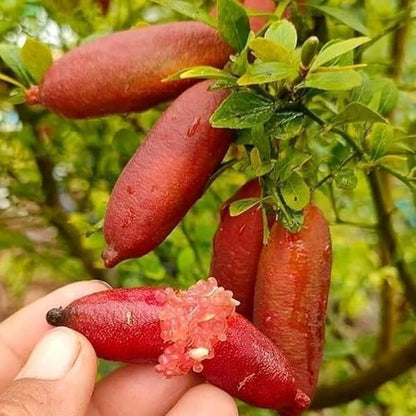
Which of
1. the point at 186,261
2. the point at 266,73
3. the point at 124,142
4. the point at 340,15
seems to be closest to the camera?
the point at 266,73

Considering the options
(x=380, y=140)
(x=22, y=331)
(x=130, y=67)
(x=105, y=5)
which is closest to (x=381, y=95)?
(x=380, y=140)

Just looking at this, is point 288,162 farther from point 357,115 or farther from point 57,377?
point 57,377

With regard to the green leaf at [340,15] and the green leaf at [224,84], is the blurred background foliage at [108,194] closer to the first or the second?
the green leaf at [340,15]

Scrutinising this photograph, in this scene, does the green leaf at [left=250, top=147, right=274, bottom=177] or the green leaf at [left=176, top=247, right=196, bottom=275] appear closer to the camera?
the green leaf at [left=250, top=147, right=274, bottom=177]

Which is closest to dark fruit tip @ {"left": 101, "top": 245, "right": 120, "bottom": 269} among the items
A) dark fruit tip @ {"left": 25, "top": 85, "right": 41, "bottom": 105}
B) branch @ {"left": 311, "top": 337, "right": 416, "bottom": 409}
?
dark fruit tip @ {"left": 25, "top": 85, "right": 41, "bottom": 105}

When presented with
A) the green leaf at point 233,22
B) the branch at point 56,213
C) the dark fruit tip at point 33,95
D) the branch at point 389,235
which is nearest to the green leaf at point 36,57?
the dark fruit tip at point 33,95

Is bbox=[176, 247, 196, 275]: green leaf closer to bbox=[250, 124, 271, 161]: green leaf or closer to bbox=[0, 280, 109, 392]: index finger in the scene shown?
bbox=[0, 280, 109, 392]: index finger

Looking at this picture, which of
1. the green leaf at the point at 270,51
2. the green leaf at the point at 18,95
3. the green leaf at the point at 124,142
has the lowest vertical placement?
the green leaf at the point at 124,142
